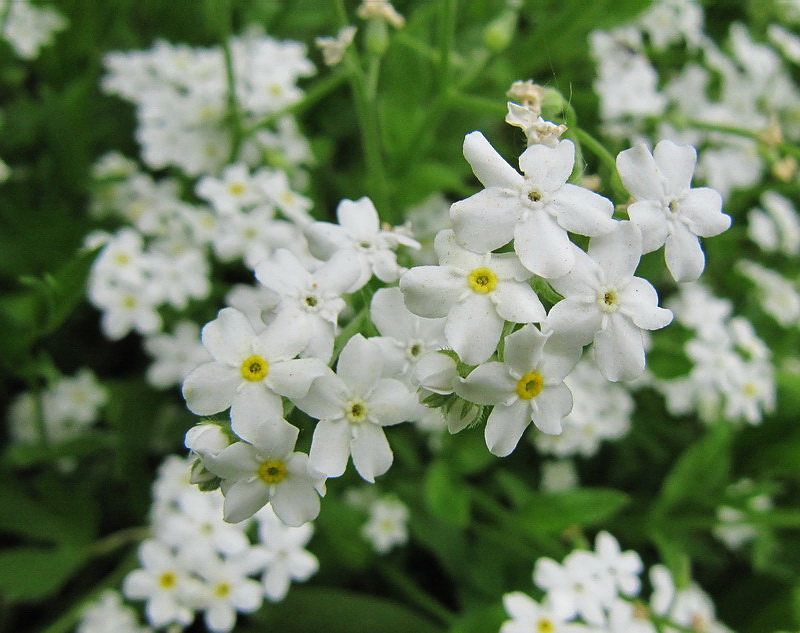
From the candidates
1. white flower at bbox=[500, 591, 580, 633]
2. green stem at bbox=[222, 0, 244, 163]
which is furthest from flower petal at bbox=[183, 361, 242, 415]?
green stem at bbox=[222, 0, 244, 163]

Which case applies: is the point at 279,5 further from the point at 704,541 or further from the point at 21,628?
the point at 704,541

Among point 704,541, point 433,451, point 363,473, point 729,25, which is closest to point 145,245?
point 433,451

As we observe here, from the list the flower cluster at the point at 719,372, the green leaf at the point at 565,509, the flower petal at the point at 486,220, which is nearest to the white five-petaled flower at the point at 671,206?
the flower petal at the point at 486,220

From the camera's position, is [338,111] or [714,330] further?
[338,111]

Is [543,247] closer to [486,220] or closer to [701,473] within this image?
[486,220]

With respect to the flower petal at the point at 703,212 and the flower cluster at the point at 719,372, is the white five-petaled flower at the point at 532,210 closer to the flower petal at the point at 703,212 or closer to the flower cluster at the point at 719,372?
the flower petal at the point at 703,212

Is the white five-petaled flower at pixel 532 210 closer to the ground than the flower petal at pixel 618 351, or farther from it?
farther from it

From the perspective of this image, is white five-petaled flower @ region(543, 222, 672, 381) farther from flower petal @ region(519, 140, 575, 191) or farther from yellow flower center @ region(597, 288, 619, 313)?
flower petal @ region(519, 140, 575, 191)
